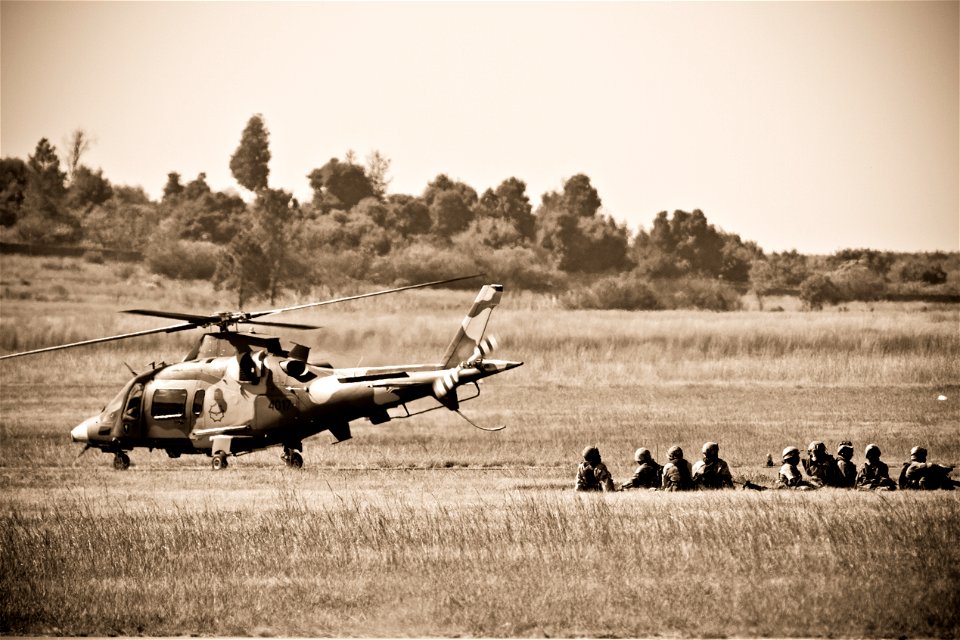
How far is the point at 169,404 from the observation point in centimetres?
2395

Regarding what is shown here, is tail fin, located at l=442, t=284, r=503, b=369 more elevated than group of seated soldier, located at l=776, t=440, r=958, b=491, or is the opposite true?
tail fin, located at l=442, t=284, r=503, b=369

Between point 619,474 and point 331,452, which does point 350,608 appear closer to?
point 619,474

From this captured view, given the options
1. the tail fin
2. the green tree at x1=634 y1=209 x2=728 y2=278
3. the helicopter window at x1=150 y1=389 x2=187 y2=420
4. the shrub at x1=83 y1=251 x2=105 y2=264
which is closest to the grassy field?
the helicopter window at x1=150 y1=389 x2=187 y2=420

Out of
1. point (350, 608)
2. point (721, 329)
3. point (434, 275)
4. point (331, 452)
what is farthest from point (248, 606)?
point (434, 275)

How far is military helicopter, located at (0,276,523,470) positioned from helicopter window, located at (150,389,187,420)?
0.02m

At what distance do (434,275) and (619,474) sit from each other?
56.3 meters

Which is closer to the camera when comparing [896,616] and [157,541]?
[896,616]

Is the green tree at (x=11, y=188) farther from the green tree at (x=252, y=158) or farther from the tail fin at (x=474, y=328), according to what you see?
the tail fin at (x=474, y=328)

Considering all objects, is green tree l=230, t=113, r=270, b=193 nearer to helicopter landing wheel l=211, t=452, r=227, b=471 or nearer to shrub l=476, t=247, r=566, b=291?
shrub l=476, t=247, r=566, b=291

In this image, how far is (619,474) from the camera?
77.1 ft

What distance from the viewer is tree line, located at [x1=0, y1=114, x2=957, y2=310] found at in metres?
67.1

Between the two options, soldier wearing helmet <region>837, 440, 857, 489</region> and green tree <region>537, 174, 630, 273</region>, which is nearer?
soldier wearing helmet <region>837, 440, 857, 489</region>

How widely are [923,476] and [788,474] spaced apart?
2045 mm

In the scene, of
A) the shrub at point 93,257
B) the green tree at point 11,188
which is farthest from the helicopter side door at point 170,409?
the green tree at point 11,188
